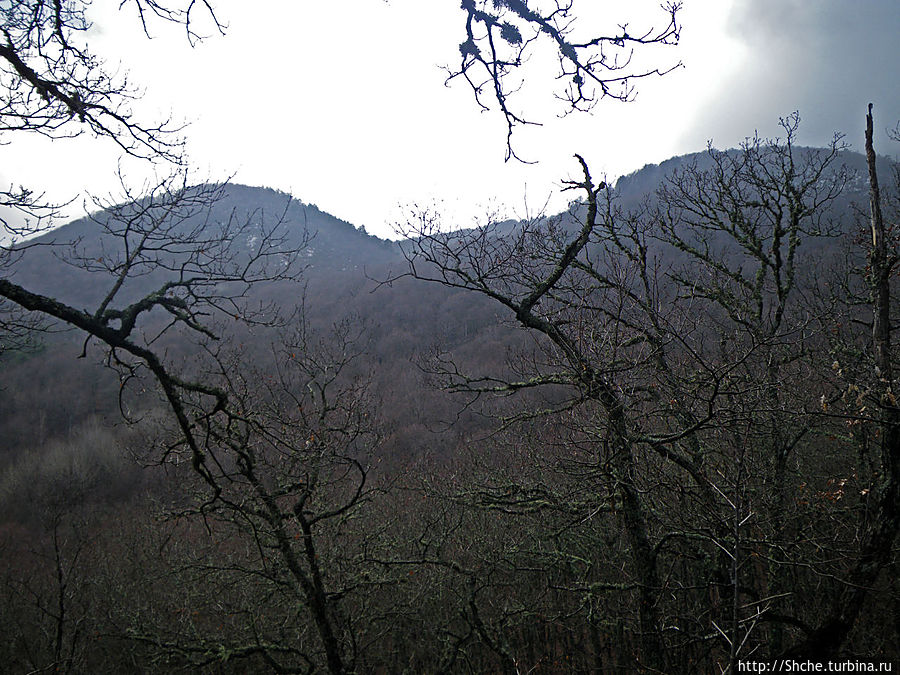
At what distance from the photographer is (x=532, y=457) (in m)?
5.63

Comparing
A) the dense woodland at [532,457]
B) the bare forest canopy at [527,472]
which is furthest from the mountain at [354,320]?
the dense woodland at [532,457]

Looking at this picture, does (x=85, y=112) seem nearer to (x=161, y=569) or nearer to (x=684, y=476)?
(x=684, y=476)

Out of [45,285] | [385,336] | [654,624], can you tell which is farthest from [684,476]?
[45,285]

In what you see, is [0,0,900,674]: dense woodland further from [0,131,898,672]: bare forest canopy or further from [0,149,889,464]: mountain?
[0,149,889,464]: mountain

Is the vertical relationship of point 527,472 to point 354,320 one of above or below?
below

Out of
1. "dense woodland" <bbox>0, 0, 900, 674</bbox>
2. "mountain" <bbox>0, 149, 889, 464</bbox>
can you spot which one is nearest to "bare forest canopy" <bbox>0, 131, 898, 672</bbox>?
"dense woodland" <bbox>0, 0, 900, 674</bbox>

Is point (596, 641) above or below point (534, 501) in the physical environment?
below

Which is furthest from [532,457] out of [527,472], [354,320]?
[354,320]

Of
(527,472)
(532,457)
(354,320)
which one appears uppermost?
(354,320)

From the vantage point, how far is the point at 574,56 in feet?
10.00

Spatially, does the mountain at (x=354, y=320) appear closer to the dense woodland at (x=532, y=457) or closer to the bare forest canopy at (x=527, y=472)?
the bare forest canopy at (x=527, y=472)

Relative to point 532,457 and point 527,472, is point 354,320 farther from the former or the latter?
point 532,457

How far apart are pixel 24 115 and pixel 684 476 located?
778cm

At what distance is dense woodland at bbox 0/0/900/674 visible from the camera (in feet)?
13.2
